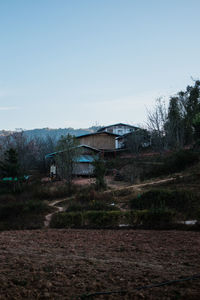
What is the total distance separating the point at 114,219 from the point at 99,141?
28929 millimetres

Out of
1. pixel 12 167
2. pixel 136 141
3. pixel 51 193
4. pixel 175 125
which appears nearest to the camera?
pixel 51 193

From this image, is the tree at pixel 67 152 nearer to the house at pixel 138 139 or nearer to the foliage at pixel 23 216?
the foliage at pixel 23 216

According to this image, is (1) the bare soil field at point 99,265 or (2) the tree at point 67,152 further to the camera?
(2) the tree at point 67,152

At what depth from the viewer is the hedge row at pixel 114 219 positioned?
34.5 feet

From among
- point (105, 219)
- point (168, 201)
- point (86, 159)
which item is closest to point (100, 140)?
point (86, 159)

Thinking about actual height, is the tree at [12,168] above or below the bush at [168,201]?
above

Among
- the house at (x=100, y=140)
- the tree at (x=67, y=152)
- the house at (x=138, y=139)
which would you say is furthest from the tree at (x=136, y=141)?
the tree at (x=67, y=152)

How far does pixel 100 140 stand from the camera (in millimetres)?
39719

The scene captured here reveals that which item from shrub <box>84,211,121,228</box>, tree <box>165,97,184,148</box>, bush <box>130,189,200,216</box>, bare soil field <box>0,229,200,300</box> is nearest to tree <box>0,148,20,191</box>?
bush <box>130,189,200,216</box>

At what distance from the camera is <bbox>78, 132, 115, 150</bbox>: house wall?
129 feet

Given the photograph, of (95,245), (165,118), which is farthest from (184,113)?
(95,245)

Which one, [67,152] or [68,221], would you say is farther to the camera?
[67,152]

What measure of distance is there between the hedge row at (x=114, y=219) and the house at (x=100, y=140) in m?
27.5

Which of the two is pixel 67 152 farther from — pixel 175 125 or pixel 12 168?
pixel 175 125
